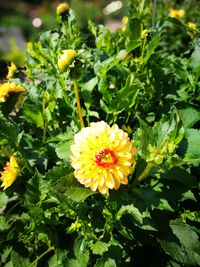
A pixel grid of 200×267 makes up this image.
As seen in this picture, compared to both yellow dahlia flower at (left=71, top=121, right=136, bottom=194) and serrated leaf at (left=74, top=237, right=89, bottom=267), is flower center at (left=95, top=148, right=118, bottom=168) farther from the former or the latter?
serrated leaf at (left=74, top=237, right=89, bottom=267)

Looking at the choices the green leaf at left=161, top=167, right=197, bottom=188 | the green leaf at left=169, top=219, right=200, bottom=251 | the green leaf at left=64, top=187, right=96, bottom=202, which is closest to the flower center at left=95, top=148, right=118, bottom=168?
the green leaf at left=64, top=187, right=96, bottom=202

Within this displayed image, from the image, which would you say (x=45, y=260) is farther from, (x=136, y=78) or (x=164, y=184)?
(x=136, y=78)

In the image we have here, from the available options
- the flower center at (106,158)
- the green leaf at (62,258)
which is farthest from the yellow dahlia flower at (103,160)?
the green leaf at (62,258)

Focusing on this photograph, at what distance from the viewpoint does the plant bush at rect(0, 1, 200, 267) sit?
3.42 ft

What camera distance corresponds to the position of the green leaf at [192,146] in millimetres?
1075

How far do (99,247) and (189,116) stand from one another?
0.48 metres

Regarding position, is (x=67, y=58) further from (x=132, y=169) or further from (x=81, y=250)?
(x=81, y=250)

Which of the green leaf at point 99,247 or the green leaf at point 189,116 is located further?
the green leaf at point 189,116

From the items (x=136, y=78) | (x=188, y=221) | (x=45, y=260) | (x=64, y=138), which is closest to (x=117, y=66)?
(x=136, y=78)

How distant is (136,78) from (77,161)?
43 cm

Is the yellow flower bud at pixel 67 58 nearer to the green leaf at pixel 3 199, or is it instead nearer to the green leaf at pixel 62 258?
the green leaf at pixel 3 199

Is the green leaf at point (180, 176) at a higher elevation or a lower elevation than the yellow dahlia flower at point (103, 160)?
lower

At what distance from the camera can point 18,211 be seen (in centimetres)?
142

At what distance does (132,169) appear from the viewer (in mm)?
1066
